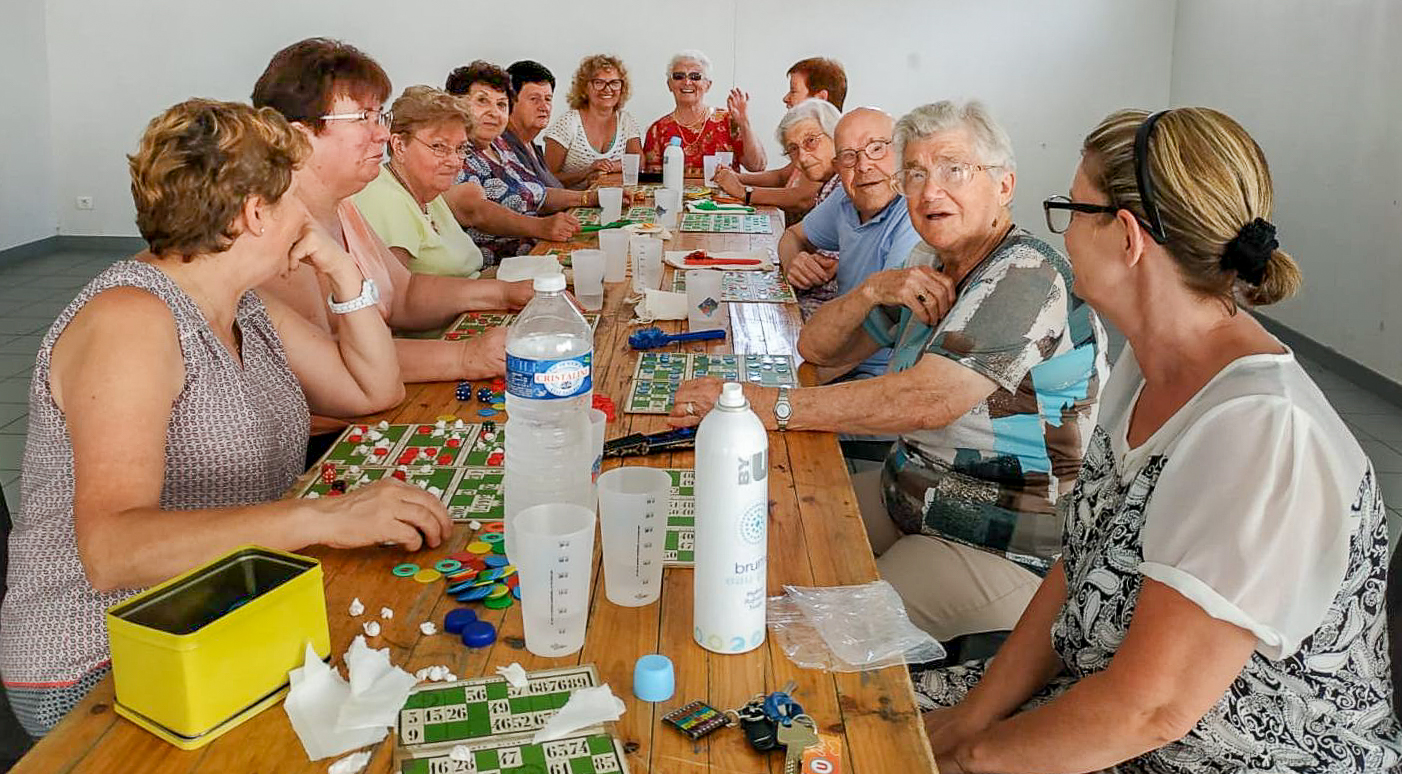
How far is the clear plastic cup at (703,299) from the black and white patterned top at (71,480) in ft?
3.82

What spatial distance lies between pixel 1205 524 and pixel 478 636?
80 centimetres

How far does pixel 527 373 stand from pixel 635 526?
27cm

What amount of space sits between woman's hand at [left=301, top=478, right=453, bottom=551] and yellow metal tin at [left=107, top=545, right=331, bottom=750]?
24 cm

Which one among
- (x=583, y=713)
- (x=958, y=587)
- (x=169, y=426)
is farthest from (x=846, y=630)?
(x=169, y=426)

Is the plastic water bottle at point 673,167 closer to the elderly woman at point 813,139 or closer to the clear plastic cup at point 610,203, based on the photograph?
the clear plastic cup at point 610,203

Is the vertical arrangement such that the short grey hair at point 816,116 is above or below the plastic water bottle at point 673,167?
above

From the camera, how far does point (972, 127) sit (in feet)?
7.38

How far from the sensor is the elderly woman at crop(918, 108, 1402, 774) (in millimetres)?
1246

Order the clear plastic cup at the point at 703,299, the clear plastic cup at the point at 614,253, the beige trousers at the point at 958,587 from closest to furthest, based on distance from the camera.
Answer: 1. the beige trousers at the point at 958,587
2. the clear plastic cup at the point at 703,299
3. the clear plastic cup at the point at 614,253

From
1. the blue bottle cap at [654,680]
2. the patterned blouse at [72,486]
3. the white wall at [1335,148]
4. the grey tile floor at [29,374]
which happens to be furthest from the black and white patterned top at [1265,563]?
the white wall at [1335,148]

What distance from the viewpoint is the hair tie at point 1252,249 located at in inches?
53.3

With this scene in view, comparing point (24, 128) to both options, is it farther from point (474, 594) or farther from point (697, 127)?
point (474, 594)

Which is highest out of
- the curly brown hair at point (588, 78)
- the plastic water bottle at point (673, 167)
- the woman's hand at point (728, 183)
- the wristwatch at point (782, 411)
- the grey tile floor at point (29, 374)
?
the curly brown hair at point (588, 78)

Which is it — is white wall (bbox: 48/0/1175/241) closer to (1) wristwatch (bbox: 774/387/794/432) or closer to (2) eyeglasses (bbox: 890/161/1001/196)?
(2) eyeglasses (bbox: 890/161/1001/196)
